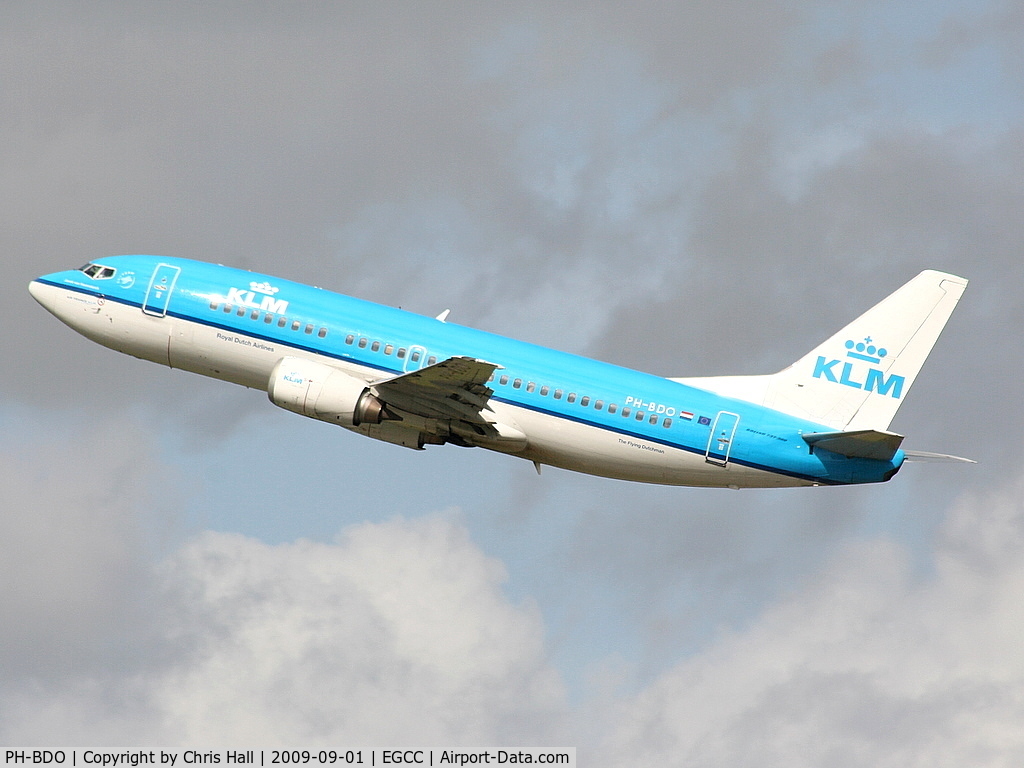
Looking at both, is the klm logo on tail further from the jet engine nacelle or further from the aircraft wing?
the jet engine nacelle

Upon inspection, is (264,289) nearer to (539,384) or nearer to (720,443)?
(539,384)

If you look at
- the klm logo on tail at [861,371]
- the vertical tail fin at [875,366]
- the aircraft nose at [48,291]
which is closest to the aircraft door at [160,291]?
the aircraft nose at [48,291]

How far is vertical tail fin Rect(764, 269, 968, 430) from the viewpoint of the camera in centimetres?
5984

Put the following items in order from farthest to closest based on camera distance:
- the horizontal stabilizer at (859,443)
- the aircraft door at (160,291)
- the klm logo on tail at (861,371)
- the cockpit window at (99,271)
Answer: the cockpit window at (99,271) → the aircraft door at (160,291) → the klm logo on tail at (861,371) → the horizontal stabilizer at (859,443)

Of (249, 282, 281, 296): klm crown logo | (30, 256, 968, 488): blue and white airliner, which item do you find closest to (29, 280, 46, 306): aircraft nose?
(30, 256, 968, 488): blue and white airliner

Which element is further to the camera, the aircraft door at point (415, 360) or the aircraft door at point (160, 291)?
the aircraft door at point (160, 291)

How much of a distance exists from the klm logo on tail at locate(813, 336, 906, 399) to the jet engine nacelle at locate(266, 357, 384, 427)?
1750cm

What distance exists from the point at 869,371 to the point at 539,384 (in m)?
12.9

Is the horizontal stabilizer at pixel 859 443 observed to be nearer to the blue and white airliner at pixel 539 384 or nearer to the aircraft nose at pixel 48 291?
the blue and white airliner at pixel 539 384

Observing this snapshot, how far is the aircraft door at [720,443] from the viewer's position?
5844 cm

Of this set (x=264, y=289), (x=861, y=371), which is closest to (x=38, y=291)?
(x=264, y=289)

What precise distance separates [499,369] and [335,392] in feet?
20.9

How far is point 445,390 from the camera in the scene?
57.1 meters

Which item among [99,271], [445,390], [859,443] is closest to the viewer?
[859,443]
